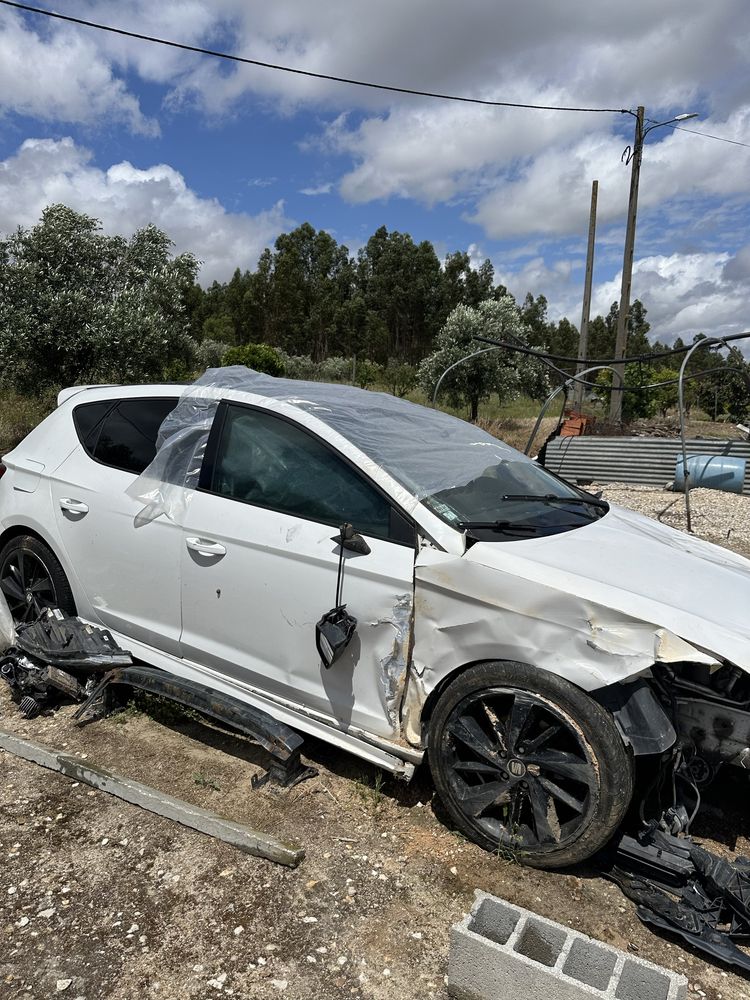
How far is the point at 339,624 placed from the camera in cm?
279

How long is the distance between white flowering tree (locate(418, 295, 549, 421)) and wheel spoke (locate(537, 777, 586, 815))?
18163 millimetres

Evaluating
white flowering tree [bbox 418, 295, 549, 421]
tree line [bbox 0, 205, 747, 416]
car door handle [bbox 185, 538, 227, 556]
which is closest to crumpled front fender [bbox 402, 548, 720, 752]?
car door handle [bbox 185, 538, 227, 556]

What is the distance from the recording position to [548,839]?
2.56 meters

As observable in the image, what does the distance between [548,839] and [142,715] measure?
86.4 inches

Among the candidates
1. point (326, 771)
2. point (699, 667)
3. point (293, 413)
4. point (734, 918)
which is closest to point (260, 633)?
point (326, 771)

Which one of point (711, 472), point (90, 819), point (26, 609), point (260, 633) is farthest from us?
point (711, 472)

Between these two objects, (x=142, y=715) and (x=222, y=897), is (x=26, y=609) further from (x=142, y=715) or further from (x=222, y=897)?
(x=222, y=897)

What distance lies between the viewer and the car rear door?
3.40 m

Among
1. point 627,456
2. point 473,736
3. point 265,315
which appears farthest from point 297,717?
point 265,315

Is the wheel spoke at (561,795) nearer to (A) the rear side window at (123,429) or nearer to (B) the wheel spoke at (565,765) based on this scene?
(B) the wheel spoke at (565,765)

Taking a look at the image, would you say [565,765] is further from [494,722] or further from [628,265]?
[628,265]

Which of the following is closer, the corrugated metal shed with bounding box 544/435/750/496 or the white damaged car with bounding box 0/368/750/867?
the white damaged car with bounding box 0/368/750/867

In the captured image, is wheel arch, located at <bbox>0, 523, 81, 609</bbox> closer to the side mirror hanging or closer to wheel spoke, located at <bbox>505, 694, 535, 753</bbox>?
the side mirror hanging

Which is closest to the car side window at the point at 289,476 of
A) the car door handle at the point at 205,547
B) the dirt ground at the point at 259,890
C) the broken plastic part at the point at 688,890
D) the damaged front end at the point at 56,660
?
the car door handle at the point at 205,547
